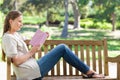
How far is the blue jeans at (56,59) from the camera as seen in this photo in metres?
4.29

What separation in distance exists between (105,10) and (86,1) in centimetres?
134

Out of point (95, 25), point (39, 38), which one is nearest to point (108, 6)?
point (95, 25)

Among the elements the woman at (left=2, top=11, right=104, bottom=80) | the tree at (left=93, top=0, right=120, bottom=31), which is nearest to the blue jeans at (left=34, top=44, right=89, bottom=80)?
the woman at (left=2, top=11, right=104, bottom=80)

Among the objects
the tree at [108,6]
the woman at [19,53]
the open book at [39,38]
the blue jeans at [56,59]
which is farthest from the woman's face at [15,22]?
the tree at [108,6]

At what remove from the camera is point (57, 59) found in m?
4.45

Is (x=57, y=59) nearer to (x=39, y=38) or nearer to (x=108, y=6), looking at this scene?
(x=39, y=38)

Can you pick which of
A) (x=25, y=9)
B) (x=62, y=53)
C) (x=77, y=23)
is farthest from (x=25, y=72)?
(x=25, y=9)

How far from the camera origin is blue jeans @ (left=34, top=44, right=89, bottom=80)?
14.1ft

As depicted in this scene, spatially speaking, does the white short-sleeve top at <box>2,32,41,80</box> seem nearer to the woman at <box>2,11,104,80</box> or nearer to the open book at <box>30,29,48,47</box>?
the woman at <box>2,11,104,80</box>

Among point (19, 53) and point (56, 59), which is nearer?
point (19, 53)

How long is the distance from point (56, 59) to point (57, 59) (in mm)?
20

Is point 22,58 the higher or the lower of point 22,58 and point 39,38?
the lower

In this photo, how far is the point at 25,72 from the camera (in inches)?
162

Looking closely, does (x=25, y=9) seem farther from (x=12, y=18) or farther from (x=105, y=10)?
(x=12, y=18)
